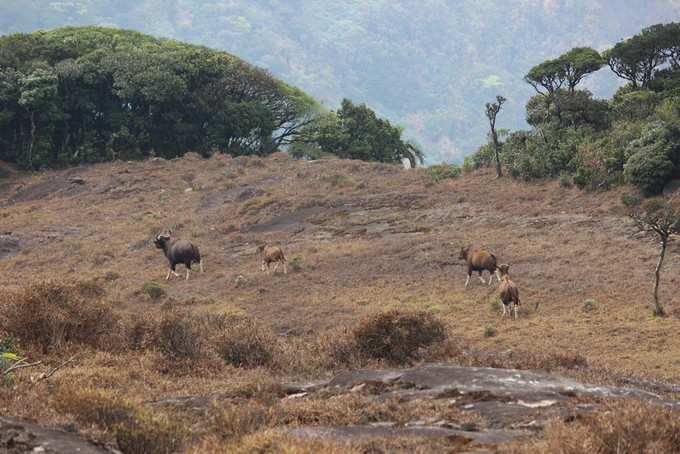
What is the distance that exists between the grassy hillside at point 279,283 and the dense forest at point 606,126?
1737 mm

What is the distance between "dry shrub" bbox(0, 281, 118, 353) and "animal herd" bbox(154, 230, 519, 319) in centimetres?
1181

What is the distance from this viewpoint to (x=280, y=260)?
27812mm

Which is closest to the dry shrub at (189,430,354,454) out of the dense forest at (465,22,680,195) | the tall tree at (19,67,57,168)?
the dense forest at (465,22,680,195)

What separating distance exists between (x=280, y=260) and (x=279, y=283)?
1811 millimetres

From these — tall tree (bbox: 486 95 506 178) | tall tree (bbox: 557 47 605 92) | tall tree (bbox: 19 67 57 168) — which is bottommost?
tall tree (bbox: 486 95 506 178)

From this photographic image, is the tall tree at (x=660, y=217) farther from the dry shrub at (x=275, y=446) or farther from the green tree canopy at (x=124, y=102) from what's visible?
the green tree canopy at (x=124, y=102)

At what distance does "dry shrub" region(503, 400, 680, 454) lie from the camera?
5.30 metres

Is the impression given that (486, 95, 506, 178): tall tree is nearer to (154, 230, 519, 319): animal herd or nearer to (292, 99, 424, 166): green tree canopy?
(154, 230, 519, 319): animal herd

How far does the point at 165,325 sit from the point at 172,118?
54.3 meters

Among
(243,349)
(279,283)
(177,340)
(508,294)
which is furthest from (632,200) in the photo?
(177,340)

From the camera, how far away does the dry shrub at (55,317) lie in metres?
11.0

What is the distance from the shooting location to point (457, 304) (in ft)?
69.6

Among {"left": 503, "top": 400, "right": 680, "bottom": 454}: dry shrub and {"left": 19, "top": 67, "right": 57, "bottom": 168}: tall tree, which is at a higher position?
{"left": 19, "top": 67, "right": 57, "bottom": 168}: tall tree

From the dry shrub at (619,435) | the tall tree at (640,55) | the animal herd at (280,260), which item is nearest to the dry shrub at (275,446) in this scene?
the dry shrub at (619,435)
